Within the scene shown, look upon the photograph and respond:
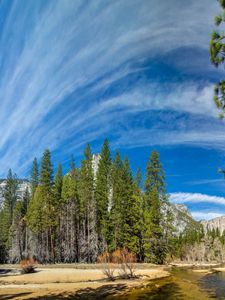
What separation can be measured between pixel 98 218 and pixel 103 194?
430 centimetres

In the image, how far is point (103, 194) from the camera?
55562 millimetres

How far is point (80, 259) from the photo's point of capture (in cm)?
5072

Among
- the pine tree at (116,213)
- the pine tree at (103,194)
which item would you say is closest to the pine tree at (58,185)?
the pine tree at (103,194)

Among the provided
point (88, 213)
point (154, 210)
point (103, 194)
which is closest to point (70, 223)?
point (88, 213)

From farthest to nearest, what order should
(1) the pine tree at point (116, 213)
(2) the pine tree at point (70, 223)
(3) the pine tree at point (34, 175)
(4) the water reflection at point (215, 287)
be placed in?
(3) the pine tree at point (34, 175) → (2) the pine tree at point (70, 223) → (1) the pine tree at point (116, 213) → (4) the water reflection at point (215, 287)

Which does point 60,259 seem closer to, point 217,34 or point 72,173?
point 72,173

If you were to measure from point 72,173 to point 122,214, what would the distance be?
1904cm

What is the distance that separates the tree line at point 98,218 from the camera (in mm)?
48844

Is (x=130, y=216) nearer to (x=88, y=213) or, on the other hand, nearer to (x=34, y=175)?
(x=88, y=213)

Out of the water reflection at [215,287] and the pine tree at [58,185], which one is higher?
the pine tree at [58,185]

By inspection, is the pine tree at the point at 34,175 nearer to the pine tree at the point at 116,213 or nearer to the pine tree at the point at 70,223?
the pine tree at the point at 70,223

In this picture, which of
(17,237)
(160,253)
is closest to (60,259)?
(17,237)

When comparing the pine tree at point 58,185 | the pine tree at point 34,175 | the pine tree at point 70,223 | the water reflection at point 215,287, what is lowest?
the water reflection at point 215,287

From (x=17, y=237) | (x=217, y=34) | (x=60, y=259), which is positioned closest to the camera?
(x=217, y=34)
